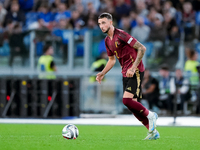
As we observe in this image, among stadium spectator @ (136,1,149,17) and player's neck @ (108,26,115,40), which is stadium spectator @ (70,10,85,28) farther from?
player's neck @ (108,26,115,40)

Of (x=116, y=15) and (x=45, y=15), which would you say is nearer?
(x=116, y=15)

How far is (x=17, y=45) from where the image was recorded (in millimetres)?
17234

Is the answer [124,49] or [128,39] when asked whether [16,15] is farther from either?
[128,39]

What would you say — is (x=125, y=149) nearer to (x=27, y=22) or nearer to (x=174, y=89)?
(x=174, y=89)

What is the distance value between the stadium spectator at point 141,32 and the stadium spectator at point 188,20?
54.1 inches

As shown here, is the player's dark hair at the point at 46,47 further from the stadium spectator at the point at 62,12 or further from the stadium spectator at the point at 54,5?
the stadium spectator at the point at 54,5

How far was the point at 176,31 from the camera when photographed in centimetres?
1683

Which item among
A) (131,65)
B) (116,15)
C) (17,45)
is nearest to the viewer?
(131,65)

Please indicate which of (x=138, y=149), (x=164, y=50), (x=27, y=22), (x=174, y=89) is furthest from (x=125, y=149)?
(x=27, y=22)

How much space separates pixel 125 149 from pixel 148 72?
888 cm

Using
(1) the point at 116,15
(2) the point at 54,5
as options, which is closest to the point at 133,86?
(1) the point at 116,15

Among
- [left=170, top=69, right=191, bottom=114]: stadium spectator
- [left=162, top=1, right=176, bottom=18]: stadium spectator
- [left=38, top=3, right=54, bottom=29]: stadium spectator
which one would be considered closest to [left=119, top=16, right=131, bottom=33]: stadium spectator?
[left=162, top=1, right=176, bottom=18]: stadium spectator

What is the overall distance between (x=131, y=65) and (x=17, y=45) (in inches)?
366

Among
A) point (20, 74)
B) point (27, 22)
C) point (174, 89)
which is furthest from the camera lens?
point (27, 22)
